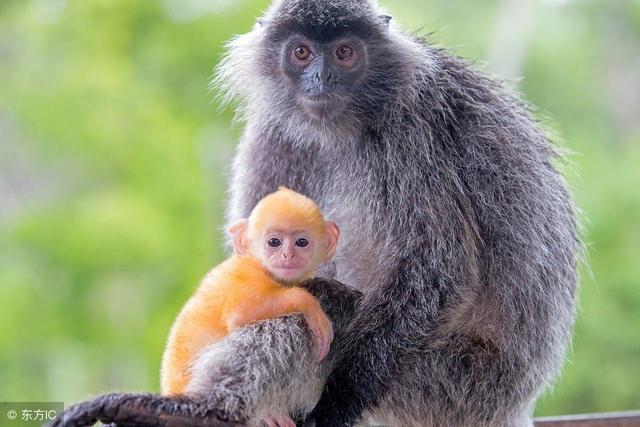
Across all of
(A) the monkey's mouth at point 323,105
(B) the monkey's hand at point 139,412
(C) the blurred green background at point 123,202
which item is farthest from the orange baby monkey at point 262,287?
(C) the blurred green background at point 123,202

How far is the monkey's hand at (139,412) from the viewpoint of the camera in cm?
322

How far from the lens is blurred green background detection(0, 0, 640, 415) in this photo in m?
8.33

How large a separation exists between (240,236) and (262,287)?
415 millimetres

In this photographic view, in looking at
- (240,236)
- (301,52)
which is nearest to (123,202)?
(301,52)

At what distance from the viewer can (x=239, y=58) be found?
4.82 m

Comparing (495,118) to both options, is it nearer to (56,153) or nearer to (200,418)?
(200,418)

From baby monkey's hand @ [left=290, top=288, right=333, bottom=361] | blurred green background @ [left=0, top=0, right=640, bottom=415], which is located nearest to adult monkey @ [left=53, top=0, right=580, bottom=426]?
baby monkey's hand @ [left=290, top=288, right=333, bottom=361]

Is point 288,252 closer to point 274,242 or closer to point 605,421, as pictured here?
point 274,242

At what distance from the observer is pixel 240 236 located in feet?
12.9

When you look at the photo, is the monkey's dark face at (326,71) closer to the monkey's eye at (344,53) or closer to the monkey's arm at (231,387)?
the monkey's eye at (344,53)

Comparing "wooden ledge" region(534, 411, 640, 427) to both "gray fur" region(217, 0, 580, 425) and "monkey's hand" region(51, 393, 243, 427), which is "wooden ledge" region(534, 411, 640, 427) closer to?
"gray fur" region(217, 0, 580, 425)

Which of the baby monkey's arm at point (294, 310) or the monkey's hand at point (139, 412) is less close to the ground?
the baby monkey's arm at point (294, 310)

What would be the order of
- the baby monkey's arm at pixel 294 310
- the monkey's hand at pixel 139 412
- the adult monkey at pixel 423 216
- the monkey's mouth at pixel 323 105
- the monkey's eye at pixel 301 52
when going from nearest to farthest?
1. the monkey's hand at pixel 139 412
2. the baby monkey's arm at pixel 294 310
3. the adult monkey at pixel 423 216
4. the monkey's mouth at pixel 323 105
5. the monkey's eye at pixel 301 52

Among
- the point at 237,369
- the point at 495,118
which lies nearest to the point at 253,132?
the point at 495,118
